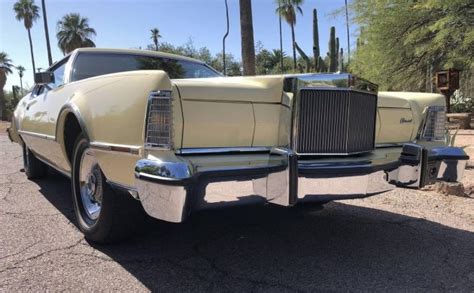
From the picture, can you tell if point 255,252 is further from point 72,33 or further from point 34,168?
point 72,33

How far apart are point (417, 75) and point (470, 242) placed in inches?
483

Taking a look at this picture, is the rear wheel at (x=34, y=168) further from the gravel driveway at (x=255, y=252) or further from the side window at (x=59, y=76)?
the side window at (x=59, y=76)

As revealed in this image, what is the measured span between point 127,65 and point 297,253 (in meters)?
2.47

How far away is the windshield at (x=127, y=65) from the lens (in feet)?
14.5

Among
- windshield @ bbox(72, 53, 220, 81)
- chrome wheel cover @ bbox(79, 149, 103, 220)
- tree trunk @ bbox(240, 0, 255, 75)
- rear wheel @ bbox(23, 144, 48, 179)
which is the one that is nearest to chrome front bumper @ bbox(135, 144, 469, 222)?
chrome wheel cover @ bbox(79, 149, 103, 220)

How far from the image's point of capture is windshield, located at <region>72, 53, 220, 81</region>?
14.5 feet

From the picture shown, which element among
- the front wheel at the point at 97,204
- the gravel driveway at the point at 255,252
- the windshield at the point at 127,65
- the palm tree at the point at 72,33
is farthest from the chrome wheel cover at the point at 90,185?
the palm tree at the point at 72,33

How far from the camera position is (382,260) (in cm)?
335

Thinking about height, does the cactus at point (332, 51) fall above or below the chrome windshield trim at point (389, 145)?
above

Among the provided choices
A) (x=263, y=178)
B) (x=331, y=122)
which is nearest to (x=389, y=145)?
(x=331, y=122)

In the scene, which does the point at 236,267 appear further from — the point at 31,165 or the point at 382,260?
the point at 31,165

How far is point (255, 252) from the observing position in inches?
136

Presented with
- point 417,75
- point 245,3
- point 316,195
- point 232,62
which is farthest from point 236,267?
point 232,62

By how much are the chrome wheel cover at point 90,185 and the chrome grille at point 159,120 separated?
3.17 ft
